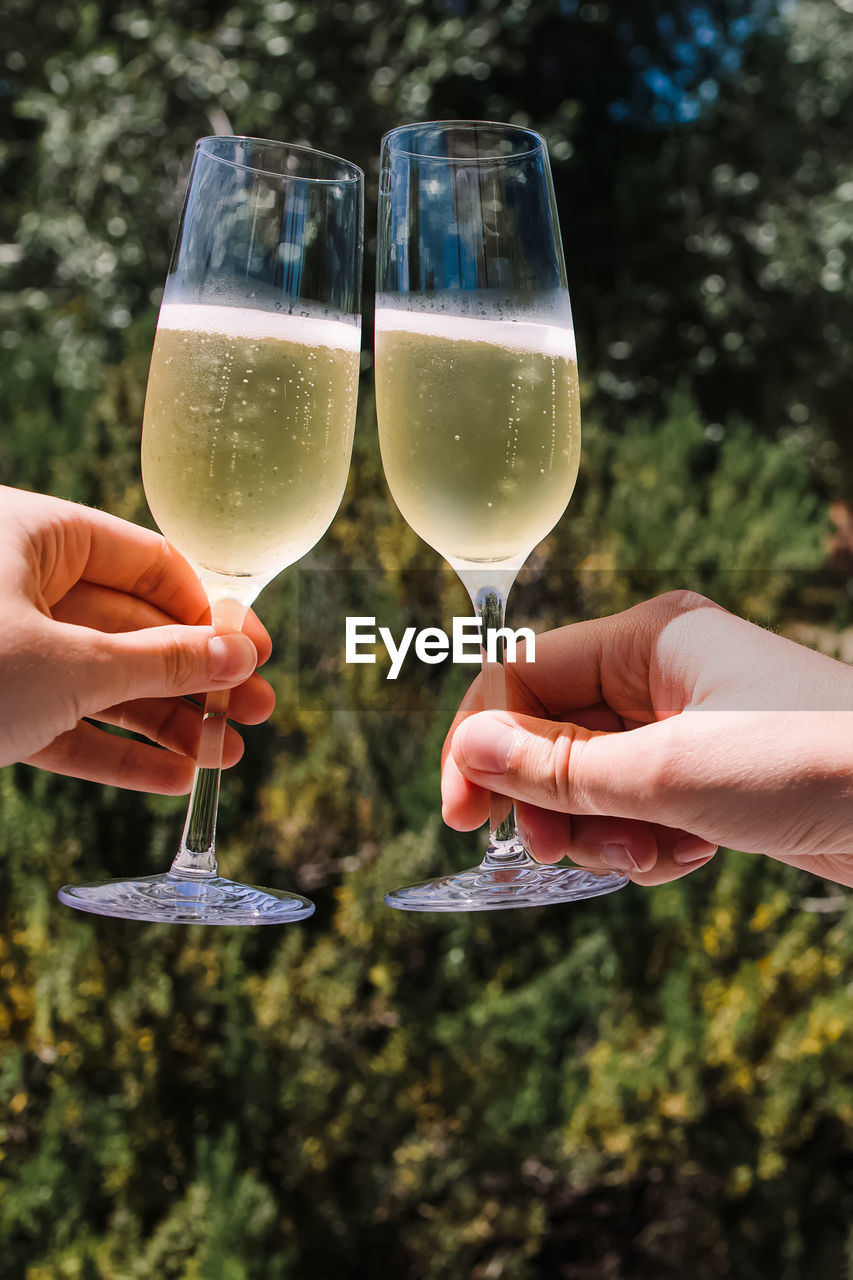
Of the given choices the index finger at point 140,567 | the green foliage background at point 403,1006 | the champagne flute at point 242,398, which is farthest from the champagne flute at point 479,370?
the green foliage background at point 403,1006

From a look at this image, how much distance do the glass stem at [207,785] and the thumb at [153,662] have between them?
0.14 ft

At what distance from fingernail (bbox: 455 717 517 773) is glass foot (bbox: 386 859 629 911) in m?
0.18

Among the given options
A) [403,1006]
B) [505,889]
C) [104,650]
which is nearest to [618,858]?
[505,889]

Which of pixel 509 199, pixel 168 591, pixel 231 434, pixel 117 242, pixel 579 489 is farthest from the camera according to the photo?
pixel 117 242

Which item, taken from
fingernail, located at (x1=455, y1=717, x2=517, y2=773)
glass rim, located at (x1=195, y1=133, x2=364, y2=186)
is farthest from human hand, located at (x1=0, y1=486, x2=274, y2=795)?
glass rim, located at (x1=195, y1=133, x2=364, y2=186)

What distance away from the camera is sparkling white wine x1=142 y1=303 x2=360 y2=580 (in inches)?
65.6

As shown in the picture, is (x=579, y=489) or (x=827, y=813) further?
(x=579, y=489)

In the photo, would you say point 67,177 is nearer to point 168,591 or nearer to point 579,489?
point 579,489

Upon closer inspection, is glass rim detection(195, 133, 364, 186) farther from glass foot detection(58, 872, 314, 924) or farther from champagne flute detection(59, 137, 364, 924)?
glass foot detection(58, 872, 314, 924)

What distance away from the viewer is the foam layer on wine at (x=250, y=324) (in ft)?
5.48

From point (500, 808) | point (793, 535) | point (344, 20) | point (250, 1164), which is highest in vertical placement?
point (344, 20)

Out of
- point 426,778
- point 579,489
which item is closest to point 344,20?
point 579,489

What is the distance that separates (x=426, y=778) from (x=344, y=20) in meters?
4.07

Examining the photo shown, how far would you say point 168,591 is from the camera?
7.46ft
